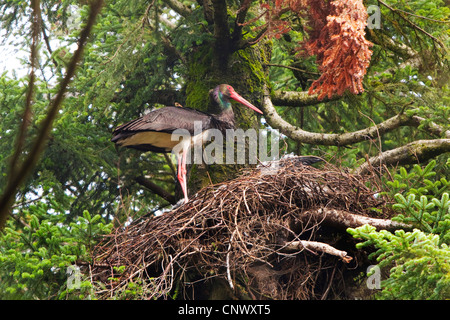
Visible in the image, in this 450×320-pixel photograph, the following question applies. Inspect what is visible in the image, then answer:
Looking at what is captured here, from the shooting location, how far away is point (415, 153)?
5.91 metres

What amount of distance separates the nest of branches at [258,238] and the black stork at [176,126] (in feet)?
3.57

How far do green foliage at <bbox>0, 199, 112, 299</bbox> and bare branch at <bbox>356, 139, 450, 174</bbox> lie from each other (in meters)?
2.80

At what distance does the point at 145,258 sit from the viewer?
482 centimetres

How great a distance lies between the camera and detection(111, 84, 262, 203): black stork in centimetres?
612

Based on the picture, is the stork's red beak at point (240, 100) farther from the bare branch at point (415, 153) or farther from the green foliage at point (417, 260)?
the green foliage at point (417, 260)

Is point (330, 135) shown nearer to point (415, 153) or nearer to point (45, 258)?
point (415, 153)

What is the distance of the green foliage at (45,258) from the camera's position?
449 cm

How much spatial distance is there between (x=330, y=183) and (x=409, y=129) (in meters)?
3.60

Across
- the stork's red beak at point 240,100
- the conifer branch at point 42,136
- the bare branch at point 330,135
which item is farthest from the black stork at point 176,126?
the conifer branch at point 42,136

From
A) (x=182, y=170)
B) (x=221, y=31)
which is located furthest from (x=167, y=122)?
(x=221, y=31)

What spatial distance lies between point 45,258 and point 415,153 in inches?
151

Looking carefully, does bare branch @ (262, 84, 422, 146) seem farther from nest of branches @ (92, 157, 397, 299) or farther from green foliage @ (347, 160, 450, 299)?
green foliage @ (347, 160, 450, 299)

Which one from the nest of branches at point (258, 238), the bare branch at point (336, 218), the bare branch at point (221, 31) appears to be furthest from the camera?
the bare branch at point (221, 31)

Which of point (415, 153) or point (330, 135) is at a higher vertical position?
point (330, 135)
